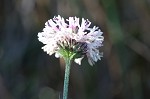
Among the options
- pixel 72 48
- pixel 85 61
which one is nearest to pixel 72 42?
pixel 72 48

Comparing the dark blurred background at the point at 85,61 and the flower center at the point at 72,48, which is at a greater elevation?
the dark blurred background at the point at 85,61

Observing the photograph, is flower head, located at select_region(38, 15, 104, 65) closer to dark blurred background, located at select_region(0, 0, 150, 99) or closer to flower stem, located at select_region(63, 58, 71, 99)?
flower stem, located at select_region(63, 58, 71, 99)

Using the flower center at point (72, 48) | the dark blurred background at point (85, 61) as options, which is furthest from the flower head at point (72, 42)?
the dark blurred background at point (85, 61)

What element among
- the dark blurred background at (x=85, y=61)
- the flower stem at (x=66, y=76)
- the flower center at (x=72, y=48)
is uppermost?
the dark blurred background at (x=85, y=61)

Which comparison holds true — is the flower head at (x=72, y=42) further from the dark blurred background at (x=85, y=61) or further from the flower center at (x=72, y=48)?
the dark blurred background at (x=85, y=61)

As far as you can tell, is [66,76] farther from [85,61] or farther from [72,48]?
[85,61]
